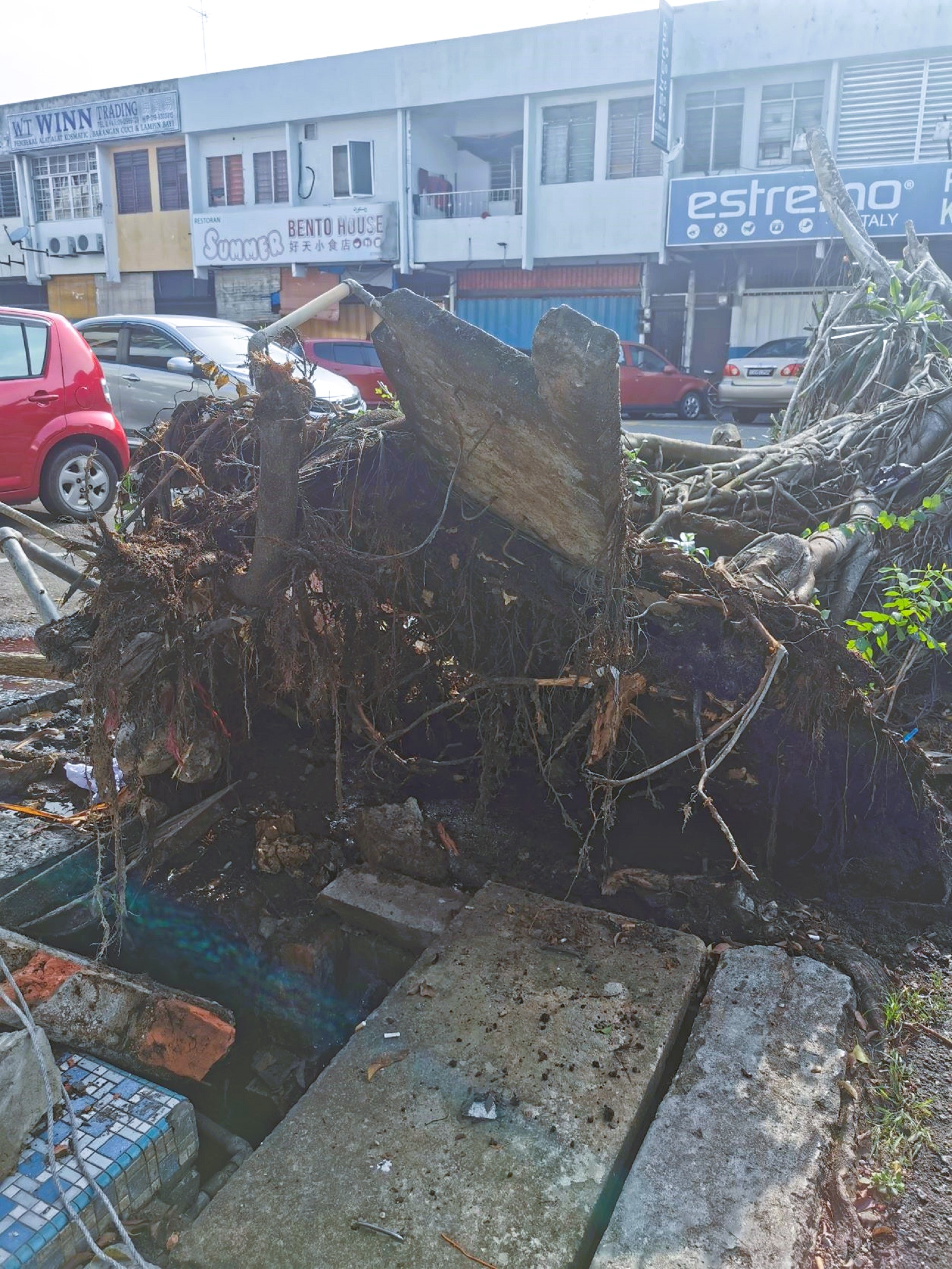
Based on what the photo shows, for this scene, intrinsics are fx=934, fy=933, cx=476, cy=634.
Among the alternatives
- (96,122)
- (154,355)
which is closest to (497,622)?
(154,355)

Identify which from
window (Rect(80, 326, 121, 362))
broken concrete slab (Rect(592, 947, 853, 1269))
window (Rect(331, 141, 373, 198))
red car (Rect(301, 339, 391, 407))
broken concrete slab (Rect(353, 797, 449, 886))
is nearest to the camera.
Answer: broken concrete slab (Rect(592, 947, 853, 1269))

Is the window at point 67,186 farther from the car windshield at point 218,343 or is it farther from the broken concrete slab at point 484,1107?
the broken concrete slab at point 484,1107

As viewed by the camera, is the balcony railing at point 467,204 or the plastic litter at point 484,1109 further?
the balcony railing at point 467,204

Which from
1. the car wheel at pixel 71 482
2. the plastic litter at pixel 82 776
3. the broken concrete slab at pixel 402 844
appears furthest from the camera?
the car wheel at pixel 71 482

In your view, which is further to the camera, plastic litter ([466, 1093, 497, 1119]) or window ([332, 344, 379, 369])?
window ([332, 344, 379, 369])

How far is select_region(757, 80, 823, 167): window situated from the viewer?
66.9 feet

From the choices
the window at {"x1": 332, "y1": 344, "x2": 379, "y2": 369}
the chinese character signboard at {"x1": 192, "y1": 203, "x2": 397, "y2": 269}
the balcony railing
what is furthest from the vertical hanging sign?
the window at {"x1": 332, "y1": 344, "x2": 379, "y2": 369}

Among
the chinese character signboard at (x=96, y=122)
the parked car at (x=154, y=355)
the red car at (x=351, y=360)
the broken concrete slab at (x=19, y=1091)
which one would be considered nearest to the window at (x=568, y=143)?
the red car at (x=351, y=360)

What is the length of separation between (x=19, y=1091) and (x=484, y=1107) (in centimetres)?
108

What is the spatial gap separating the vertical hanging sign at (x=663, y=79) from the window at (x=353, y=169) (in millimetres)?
7573

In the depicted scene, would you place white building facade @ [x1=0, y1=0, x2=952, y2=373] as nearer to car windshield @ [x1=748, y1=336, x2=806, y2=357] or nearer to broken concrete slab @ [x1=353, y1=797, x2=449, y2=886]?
car windshield @ [x1=748, y1=336, x2=806, y2=357]

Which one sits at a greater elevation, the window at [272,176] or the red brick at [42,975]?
the window at [272,176]

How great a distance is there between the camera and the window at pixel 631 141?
70.3 feet

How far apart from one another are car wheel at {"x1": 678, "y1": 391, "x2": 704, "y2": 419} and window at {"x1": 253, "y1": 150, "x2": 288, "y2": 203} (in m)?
13.3
